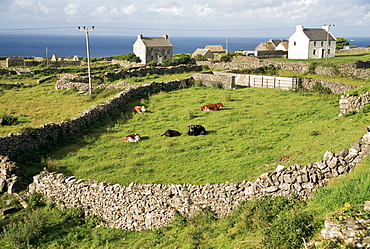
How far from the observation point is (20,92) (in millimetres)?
39562

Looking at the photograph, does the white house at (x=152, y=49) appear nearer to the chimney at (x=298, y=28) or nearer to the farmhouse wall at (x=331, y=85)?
the chimney at (x=298, y=28)

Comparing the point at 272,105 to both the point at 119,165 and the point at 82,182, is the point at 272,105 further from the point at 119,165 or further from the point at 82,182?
the point at 82,182

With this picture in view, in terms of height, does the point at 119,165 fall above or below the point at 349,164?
below

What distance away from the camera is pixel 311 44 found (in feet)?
236

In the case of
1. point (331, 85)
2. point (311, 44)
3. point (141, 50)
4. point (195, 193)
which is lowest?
point (195, 193)

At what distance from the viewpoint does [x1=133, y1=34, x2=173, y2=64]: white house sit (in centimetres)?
7738

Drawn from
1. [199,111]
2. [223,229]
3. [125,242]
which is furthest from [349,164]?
[199,111]

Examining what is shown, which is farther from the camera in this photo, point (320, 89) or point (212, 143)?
point (320, 89)

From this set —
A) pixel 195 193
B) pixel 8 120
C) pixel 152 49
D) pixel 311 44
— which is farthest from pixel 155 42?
pixel 195 193

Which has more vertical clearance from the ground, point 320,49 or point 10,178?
point 320,49

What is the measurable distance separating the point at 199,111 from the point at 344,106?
10.3 metres

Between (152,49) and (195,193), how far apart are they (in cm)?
6877

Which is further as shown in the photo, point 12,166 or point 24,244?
point 12,166

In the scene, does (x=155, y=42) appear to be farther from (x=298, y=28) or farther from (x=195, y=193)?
(x=195, y=193)
